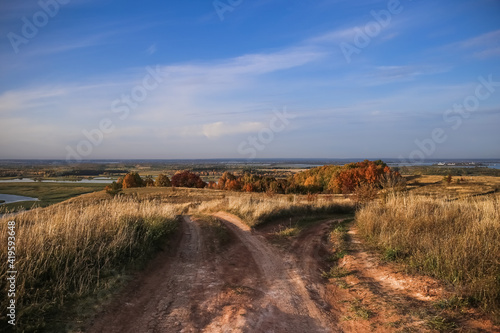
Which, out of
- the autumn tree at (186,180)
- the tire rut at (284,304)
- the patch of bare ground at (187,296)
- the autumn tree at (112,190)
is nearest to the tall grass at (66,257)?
the patch of bare ground at (187,296)

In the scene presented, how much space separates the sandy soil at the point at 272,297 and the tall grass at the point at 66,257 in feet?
2.30

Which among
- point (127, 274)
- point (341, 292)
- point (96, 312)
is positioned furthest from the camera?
point (127, 274)

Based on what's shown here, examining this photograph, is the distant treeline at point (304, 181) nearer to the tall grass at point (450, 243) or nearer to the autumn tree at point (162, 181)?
the autumn tree at point (162, 181)

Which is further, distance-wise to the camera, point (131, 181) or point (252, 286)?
point (131, 181)

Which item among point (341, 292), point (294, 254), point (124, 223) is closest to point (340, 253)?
point (294, 254)

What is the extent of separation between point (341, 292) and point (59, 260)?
6.17m

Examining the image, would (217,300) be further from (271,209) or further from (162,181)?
(162,181)

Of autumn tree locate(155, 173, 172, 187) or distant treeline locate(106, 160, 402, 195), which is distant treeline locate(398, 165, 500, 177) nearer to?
distant treeline locate(106, 160, 402, 195)

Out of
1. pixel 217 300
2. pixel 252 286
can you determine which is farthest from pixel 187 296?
pixel 252 286

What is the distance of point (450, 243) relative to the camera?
21.9 ft

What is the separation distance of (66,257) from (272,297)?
4622 millimetres

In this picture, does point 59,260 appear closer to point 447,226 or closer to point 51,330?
point 51,330

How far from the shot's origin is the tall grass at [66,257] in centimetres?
489

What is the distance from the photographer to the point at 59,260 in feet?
19.8
